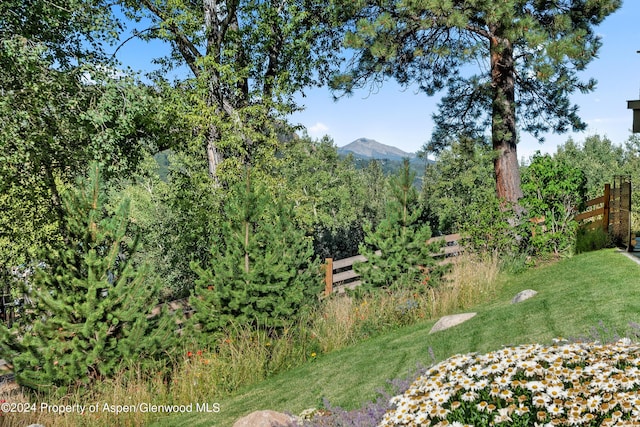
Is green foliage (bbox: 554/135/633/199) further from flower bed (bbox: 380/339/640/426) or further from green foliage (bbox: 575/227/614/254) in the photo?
flower bed (bbox: 380/339/640/426)

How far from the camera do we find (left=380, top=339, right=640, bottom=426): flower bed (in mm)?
2707

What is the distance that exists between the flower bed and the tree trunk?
11355mm

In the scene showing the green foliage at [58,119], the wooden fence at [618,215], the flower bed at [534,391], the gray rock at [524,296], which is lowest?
the gray rock at [524,296]

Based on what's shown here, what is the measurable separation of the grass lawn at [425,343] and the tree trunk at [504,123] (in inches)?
231

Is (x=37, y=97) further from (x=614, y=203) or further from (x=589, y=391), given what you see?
(x=614, y=203)

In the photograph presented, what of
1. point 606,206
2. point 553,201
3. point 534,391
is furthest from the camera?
point 606,206

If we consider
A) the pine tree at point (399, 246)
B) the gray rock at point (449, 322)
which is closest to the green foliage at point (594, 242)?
the pine tree at point (399, 246)

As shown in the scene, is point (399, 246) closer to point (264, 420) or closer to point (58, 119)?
point (264, 420)

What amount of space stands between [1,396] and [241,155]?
8854mm

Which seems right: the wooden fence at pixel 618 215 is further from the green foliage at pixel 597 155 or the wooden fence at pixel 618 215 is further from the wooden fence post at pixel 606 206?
the green foliage at pixel 597 155

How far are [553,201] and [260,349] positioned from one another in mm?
8970

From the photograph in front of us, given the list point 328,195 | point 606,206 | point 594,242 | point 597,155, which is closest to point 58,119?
point 594,242

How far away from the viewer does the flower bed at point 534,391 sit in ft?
8.88

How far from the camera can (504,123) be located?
14188 millimetres
